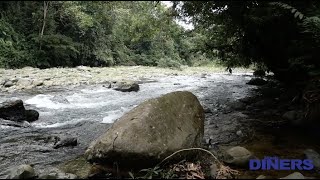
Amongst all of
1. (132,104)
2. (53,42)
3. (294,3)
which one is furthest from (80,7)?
(294,3)

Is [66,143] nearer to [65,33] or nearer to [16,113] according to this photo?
[16,113]

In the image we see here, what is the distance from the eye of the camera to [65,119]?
6.75 metres

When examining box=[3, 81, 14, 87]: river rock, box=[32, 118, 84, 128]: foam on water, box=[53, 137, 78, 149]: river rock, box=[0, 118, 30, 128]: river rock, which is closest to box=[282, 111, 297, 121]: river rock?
box=[53, 137, 78, 149]: river rock

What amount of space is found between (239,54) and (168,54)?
81.8 feet

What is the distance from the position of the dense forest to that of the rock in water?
5.94 feet

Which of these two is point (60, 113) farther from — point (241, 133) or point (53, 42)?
point (53, 42)

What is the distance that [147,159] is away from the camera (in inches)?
133

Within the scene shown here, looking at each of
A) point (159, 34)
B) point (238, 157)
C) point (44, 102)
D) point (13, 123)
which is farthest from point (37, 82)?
point (238, 157)

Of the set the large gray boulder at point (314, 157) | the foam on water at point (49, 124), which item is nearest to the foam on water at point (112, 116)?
the foam on water at point (49, 124)

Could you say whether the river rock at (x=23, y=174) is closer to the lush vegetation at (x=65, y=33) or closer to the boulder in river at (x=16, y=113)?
the boulder in river at (x=16, y=113)

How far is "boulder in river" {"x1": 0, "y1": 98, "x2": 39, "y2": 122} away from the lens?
6457 millimetres

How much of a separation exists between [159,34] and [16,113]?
1201 centimetres

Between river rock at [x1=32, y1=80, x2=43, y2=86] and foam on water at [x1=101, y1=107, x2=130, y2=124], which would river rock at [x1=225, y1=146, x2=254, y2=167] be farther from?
river rock at [x1=32, y1=80, x2=43, y2=86]

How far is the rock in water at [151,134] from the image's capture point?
11.1 feet
